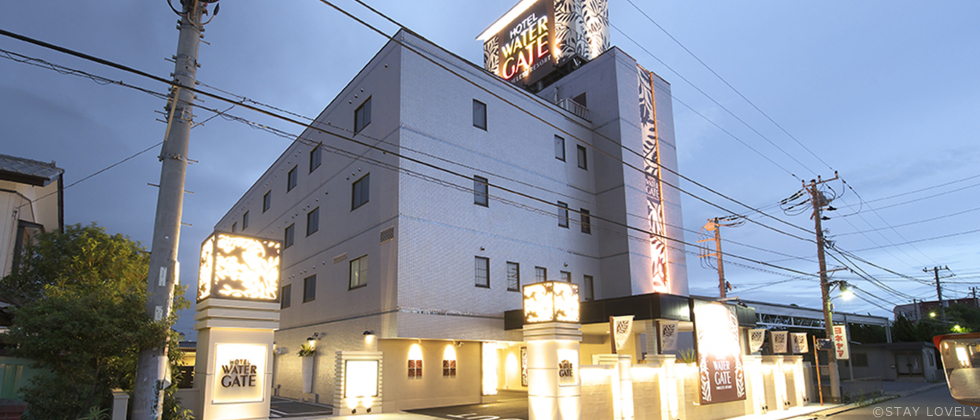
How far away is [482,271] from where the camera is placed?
973 inches

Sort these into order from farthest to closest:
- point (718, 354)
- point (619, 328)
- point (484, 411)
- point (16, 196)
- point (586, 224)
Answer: point (586, 224), point (484, 411), point (718, 354), point (16, 196), point (619, 328)

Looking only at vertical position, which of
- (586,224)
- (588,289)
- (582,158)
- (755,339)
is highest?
(582,158)

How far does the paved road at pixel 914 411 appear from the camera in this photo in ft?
67.6

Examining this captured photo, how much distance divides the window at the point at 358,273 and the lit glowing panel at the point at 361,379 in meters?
4.31

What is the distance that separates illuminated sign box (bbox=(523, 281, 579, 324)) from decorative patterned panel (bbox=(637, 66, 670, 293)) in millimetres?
14442

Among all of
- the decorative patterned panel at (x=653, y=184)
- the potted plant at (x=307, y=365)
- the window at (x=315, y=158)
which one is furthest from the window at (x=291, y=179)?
the decorative patterned panel at (x=653, y=184)

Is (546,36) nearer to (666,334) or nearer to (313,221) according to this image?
(313,221)

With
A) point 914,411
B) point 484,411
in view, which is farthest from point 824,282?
point 484,411

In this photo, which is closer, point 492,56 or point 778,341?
point 778,341

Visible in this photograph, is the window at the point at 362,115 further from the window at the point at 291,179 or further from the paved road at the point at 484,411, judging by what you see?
the paved road at the point at 484,411

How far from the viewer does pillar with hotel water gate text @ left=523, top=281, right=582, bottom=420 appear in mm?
15789

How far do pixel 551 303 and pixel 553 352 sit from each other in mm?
1417

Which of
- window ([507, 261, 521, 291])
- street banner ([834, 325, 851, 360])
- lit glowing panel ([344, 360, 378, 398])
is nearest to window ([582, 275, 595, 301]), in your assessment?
window ([507, 261, 521, 291])

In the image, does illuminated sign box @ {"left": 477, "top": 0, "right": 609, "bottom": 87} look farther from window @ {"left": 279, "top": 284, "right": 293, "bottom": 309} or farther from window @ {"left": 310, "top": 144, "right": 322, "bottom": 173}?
window @ {"left": 279, "top": 284, "right": 293, "bottom": 309}
